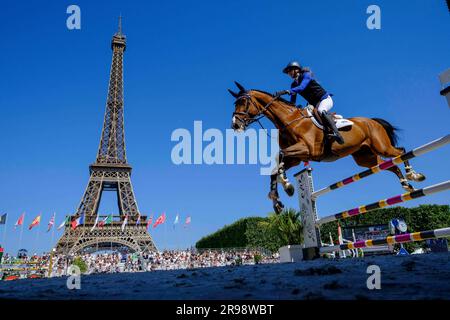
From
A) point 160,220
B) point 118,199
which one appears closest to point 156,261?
point 160,220

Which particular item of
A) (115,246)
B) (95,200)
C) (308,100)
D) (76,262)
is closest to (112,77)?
(95,200)

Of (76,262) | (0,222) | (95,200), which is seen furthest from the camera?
(95,200)

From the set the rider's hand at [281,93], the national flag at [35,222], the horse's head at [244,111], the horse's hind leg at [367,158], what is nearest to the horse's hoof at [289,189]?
the horse's head at [244,111]

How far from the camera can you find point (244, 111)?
568 centimetres

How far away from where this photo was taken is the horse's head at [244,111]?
5.59 m

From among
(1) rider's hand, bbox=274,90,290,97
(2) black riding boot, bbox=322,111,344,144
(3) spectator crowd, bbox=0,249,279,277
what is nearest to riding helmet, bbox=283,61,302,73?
(1) rider's hand, bbox=274,90,290,97

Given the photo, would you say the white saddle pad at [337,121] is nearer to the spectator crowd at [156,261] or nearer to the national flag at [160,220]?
the spectator crowd at [156,261]

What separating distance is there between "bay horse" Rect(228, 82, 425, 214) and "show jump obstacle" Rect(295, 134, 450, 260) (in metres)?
0.70

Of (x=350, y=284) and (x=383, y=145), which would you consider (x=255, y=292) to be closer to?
(x=350, y=284)

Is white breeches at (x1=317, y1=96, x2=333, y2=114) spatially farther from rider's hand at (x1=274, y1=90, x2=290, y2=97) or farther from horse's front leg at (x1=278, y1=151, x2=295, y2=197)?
horse's front leg at (x1=278, y1=151, x2=295, y2=197)

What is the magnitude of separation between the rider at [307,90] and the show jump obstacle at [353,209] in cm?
126

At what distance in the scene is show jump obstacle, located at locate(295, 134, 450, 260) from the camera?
3986mm
